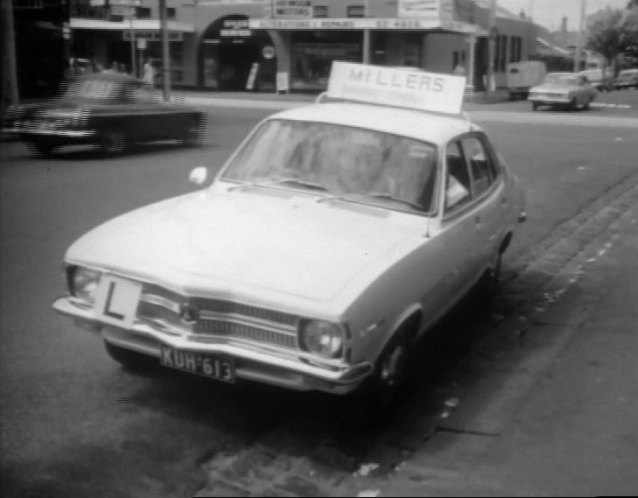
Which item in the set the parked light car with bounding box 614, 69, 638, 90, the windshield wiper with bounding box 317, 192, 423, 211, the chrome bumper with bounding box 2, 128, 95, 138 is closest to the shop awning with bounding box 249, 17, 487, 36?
the chrome bumper with bounding box 2, 128, 95, 138

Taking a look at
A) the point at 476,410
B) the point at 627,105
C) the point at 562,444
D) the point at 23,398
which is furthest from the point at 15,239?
the point at 627,105

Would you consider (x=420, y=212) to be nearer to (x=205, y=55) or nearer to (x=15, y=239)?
(x=15, y=239)

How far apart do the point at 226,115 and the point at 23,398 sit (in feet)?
72.6

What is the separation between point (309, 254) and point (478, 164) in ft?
7.23

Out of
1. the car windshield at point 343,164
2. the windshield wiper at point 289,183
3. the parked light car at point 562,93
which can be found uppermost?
the car windshield at point 343,164

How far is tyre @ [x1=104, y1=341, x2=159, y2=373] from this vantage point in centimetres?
473

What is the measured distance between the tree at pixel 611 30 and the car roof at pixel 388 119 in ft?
180

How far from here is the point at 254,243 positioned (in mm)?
4207

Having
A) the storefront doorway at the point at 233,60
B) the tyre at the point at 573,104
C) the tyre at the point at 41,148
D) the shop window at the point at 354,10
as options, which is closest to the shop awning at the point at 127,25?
the storefront doorway at the point at 233,60

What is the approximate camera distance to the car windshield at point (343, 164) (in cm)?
492

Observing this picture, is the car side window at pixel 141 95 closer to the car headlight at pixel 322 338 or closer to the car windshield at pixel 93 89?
the car windshield at pixel 93 89

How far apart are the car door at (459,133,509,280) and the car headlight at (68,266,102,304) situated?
2350 millimetres

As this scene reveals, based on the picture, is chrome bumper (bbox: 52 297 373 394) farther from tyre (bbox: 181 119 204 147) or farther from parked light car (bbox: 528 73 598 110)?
parked light car (bbox: 528 73 598 110)

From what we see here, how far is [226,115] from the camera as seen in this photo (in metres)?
26.0
